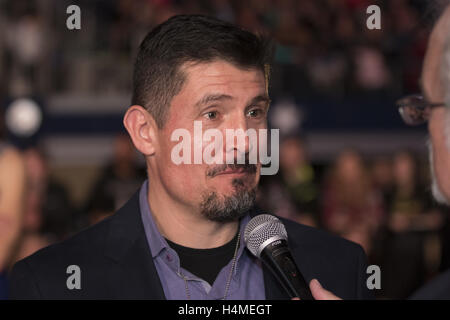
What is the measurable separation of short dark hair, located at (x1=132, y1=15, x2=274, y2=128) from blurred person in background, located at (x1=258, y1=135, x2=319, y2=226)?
2616mm

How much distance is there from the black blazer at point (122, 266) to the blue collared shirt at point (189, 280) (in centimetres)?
3

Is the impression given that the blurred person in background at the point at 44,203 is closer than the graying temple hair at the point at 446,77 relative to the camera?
No

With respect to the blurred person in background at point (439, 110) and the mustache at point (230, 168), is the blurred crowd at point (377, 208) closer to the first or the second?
the mustache at point (230, 168)

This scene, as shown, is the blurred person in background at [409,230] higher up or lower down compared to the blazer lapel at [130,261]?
lower down


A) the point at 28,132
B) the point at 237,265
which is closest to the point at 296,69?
the point at 28,132

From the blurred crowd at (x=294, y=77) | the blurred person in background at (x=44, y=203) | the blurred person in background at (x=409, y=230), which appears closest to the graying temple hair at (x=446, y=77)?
the blurred person in background at (x=409, y=230)

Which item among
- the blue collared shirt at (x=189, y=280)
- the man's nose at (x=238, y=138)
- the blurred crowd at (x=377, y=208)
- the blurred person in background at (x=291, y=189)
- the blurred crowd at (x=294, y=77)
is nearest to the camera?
the man's nose at (x=238, y=138)

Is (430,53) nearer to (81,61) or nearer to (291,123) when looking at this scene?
(291,123)

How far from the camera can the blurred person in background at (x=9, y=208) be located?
8.35ft

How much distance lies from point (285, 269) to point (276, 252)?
7cm

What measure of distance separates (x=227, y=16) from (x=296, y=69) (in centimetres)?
106

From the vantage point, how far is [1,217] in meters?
2.52

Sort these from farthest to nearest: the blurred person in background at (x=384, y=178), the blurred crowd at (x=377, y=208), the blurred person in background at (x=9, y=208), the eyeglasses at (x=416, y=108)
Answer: the blurred person in background at (x=384, y=178) → the blurred crowd at (x=377, y=208) → the blurred person in background at (x=9, y=208) → the eyeglasses at (x=416, y=108)

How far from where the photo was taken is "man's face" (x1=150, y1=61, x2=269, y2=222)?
1715 mm
